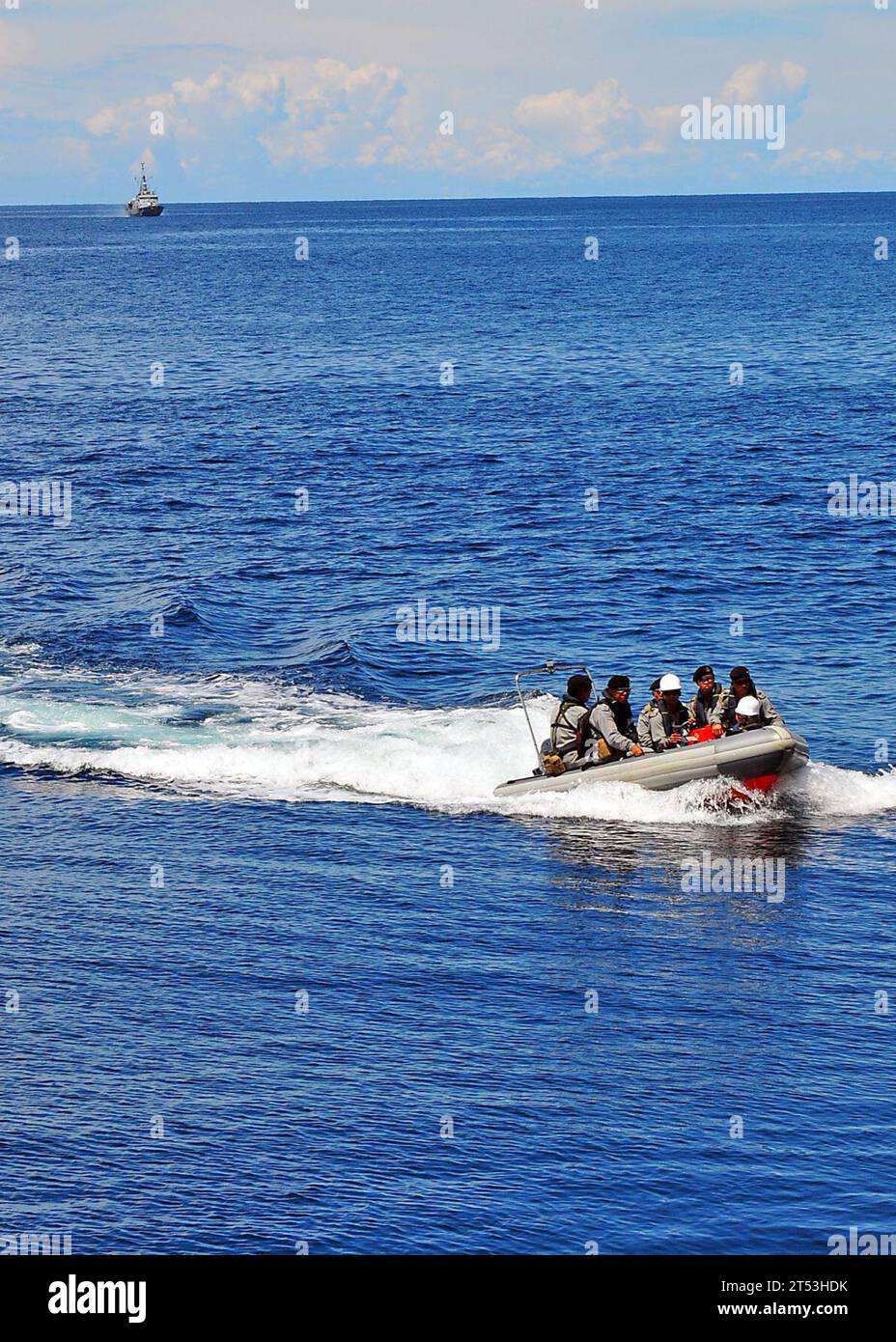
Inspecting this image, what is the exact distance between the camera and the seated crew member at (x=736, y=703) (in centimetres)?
2422

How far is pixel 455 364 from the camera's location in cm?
8012

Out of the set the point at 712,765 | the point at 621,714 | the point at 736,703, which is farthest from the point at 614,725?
the point at 736,703

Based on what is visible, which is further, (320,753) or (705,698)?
(320,753)

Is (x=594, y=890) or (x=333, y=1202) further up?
(x=594, y=890)

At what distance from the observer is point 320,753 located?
1061 inches

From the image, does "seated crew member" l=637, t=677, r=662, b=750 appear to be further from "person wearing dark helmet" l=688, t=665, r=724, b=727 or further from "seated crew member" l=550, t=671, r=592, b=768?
"seated crew member" l=550, t=671, r=592, b=768

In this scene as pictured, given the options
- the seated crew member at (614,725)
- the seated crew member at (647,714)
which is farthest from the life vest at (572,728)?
the seated crew member at (647,714)

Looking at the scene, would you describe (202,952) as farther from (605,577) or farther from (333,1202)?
(605,577)

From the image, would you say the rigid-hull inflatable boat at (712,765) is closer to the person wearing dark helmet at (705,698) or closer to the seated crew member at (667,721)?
the seated crew member at (667,721)

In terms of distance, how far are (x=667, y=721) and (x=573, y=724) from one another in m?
1.41

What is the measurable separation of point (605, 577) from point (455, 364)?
42674 millimetres

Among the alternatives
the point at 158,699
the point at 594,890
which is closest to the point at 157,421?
the point at 158,699

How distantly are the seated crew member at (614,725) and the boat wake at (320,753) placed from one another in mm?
549

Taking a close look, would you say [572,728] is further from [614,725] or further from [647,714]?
[647,714]
